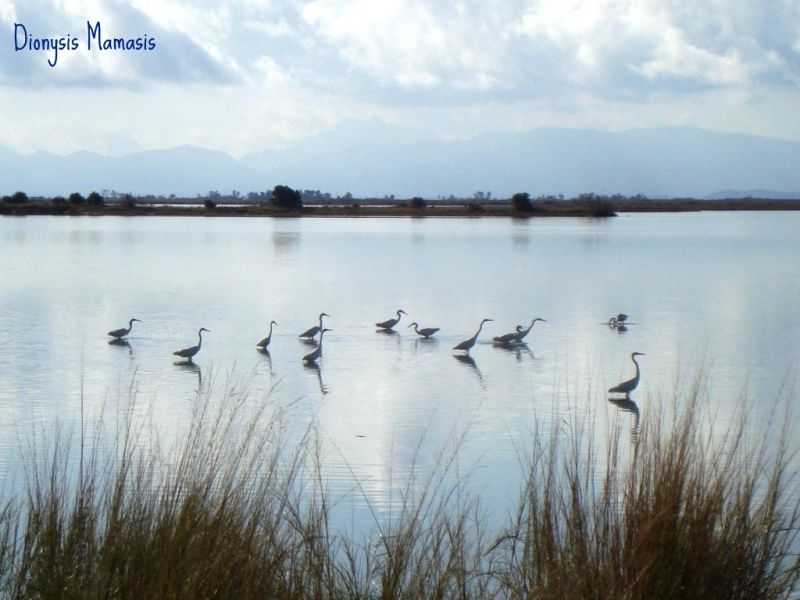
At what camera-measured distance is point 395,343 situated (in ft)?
43.4

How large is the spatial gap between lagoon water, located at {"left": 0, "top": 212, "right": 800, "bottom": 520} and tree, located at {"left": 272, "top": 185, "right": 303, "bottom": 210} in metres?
43.2

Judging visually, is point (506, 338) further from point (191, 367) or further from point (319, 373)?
point (191, 367)

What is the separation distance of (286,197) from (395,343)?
60.7 meters

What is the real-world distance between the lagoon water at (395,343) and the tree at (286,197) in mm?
43188

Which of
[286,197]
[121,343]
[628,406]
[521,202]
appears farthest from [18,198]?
[628,406]

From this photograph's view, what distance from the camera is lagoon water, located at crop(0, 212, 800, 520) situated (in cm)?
786

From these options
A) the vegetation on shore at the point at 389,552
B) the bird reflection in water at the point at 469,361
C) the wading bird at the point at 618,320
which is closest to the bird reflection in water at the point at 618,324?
the wading bird at the point at 618,320

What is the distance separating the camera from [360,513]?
582cm

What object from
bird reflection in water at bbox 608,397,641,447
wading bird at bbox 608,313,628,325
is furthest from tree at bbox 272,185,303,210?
bird reflection in water at bbox 608,397,641,447

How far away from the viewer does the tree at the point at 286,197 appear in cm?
7288

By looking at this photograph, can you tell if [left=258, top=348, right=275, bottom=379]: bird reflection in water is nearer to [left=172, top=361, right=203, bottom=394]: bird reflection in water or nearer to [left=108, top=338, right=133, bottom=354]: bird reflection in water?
[left=172, top=361, right=203, bottom=394]: bird reflection in water

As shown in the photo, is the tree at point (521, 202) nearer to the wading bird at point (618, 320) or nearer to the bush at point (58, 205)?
the bush at point (58, 205)

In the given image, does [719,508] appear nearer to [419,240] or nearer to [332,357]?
[332,357]

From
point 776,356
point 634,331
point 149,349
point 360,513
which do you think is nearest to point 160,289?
point 149,349
